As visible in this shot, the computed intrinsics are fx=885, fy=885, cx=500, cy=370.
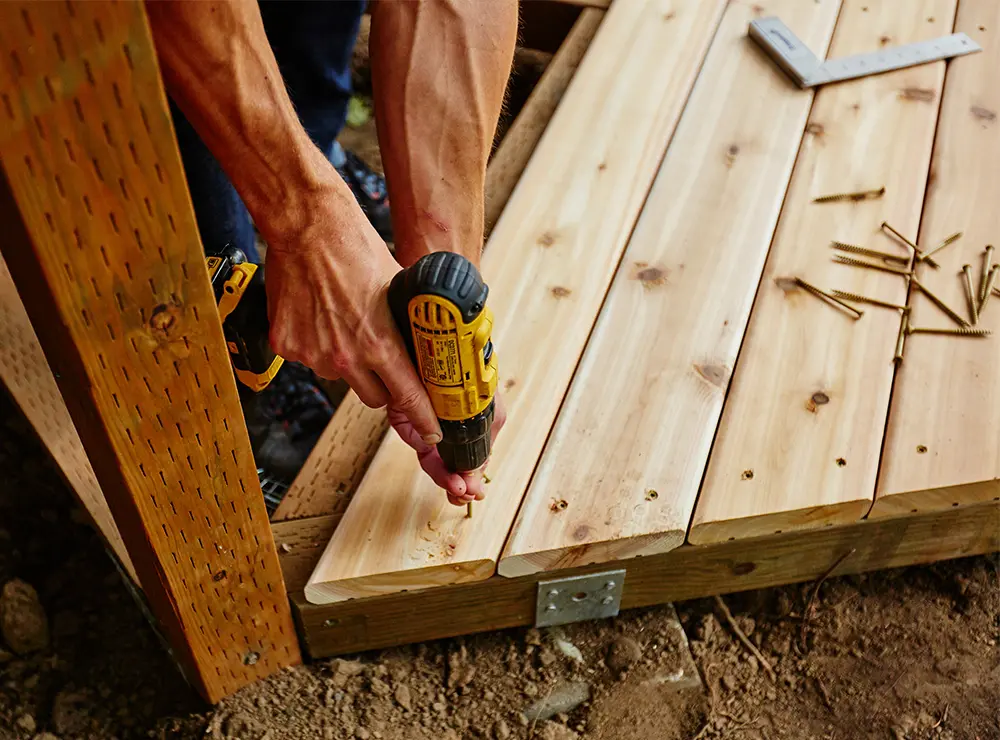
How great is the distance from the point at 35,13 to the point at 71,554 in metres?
1.42

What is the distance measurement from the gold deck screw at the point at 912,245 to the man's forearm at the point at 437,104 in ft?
3.06

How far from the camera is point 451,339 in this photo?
42.5 inches

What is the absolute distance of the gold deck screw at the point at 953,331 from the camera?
1679mm

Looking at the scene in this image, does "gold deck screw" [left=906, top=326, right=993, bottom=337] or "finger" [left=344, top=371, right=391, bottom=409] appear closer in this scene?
"finger" [left=344, top=371, right=391, bottom=409]

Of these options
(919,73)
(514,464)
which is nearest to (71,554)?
(514,464)

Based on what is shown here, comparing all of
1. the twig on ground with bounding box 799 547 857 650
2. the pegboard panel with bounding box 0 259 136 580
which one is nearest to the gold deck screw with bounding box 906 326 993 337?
the twig on ground with bounding box 799 547 857 650

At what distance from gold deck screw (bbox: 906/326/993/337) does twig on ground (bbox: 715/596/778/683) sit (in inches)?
24.9

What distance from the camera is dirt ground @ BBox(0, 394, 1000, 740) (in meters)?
1.52

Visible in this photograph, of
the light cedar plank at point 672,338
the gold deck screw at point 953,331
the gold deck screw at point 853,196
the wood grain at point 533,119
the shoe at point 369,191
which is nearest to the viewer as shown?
the light cedar plank at point 672,338

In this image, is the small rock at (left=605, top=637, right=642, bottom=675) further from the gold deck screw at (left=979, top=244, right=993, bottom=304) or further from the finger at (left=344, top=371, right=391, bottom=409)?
the gold deck screw at (left=979, top=244, right=993, bottom=304)

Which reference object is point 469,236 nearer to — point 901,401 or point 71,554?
point 901,401

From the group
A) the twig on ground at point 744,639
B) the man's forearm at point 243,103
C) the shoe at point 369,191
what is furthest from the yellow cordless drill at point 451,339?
the shoe at point 369,191

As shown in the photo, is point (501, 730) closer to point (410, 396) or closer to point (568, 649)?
point (568, 649)

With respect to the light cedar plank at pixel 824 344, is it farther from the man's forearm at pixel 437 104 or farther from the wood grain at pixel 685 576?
the man's forearm at pixel 437 104
